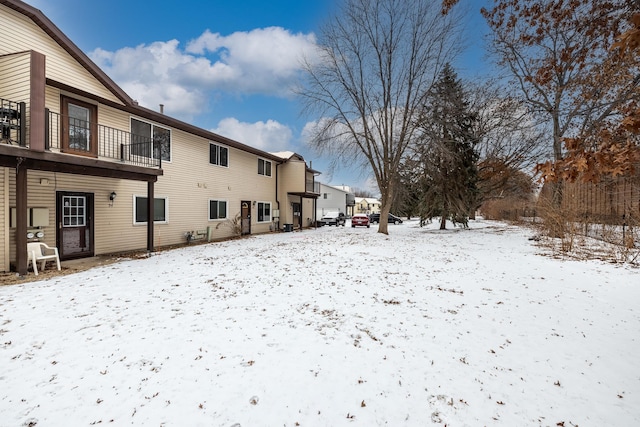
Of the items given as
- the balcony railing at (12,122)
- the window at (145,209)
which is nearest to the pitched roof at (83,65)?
the balcony railing at (12,122)

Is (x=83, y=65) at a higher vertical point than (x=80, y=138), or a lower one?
higher

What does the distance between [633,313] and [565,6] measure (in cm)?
617

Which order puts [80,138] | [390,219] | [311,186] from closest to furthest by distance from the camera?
[80,138]
[311,186]
[390,219]

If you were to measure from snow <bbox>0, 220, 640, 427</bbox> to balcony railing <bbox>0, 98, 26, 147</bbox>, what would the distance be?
3.56 m

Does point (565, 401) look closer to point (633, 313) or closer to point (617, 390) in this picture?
point (617, 390)

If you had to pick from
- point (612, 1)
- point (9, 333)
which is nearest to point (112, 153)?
point (9, 333)

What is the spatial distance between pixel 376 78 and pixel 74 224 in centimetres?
1742

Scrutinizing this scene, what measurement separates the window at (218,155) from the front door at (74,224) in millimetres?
6621

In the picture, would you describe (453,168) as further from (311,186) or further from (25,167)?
(25,167)

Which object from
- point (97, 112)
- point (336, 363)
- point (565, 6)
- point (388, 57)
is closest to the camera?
point (336, 363)

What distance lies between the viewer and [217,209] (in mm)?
16406

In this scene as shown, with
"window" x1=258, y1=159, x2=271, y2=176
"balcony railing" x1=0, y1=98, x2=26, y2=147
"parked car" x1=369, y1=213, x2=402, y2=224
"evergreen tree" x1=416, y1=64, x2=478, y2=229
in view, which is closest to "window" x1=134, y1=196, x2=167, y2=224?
"balcony railing" x1=0, y1=98, x2=26, y2=147

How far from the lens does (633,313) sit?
5.29 meters

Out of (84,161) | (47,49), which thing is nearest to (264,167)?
(84,161)
